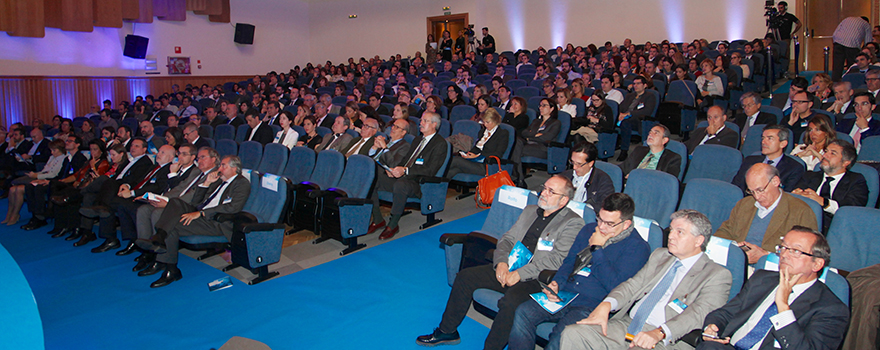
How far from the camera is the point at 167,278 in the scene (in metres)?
3.84

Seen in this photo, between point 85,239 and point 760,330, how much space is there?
5.43 meters

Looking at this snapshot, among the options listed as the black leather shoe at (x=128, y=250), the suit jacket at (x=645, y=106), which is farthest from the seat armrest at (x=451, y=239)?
the suit jacket at (x=645, y=106)

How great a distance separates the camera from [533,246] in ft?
9.43

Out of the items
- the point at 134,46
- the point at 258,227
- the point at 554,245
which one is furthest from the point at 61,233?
the point at 134,46

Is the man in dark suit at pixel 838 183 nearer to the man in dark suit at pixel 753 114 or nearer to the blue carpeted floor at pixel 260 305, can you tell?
the man in dark suit at pixel 753 114

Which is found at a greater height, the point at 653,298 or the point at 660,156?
the point at 660,156

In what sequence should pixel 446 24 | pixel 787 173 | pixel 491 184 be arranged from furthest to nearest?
pixel 446 24 < pixel 491 184 < pixel 787 173

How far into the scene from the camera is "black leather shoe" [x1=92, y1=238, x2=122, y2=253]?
15.4 feet

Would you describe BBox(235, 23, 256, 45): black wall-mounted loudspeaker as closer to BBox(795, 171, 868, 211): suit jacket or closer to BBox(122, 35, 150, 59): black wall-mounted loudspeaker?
BBox(122, 35, 150, 59): black wall-mounted loudspeaker

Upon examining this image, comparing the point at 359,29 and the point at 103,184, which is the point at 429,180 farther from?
the point at 359,29

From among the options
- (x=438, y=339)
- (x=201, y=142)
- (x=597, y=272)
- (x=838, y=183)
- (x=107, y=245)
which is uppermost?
(x=201, y=142)

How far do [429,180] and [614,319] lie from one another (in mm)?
2386

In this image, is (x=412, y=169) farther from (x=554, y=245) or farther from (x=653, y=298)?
(x=653, y=298)

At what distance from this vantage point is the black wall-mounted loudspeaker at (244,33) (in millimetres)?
15938
